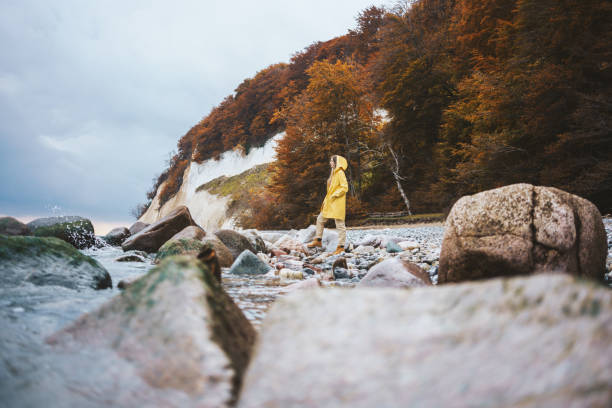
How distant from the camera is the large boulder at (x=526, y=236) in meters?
2.95

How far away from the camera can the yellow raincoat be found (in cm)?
764

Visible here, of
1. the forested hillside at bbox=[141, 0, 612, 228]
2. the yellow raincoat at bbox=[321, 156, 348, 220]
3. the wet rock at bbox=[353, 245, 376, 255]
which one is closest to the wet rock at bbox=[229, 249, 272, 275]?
the wet rock at bbox=[353, 245, 376, 255]

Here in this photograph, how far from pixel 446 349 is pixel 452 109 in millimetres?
15123

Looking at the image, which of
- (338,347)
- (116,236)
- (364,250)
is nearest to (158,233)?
(116,236)

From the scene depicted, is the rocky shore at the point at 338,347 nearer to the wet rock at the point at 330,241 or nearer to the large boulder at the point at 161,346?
the large boulder at the point at 161,346

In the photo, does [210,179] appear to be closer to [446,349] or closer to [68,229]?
[68,229]

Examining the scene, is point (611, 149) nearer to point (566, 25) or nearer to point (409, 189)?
point (566, 25)

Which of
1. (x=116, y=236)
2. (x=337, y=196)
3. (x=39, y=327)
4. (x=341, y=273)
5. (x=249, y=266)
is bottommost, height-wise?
(x=341, y=273)

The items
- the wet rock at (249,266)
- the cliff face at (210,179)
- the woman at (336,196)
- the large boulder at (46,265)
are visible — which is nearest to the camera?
the large boulder at (46,265)

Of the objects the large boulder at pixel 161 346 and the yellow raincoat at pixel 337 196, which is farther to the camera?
the yellow raincoat at pixel 337 196

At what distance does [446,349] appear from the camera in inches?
33.2

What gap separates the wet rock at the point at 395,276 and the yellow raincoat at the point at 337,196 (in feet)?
13.8

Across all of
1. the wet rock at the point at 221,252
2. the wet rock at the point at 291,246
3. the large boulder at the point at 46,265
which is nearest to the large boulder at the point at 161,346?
the large boulder at the point at 46,265

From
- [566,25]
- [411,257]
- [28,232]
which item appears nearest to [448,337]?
[411,257]
